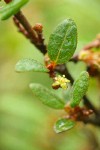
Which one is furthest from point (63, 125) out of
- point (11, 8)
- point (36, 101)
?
point (36, 101)

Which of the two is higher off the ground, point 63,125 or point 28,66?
point 28,66

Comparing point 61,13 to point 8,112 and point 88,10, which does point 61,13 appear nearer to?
point 88,10

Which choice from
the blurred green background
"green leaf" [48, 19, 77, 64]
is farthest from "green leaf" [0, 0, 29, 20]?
the blurred green background

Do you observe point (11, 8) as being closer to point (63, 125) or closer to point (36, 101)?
point (63, 125)

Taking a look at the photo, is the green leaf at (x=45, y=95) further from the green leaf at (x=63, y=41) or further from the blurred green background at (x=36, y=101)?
the blurred green background at (x=36, y=101)

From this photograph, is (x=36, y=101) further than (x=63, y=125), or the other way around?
(x=36, y=101)

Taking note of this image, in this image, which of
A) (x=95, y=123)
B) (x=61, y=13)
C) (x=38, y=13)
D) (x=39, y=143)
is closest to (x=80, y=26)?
(x=61, y=13)
